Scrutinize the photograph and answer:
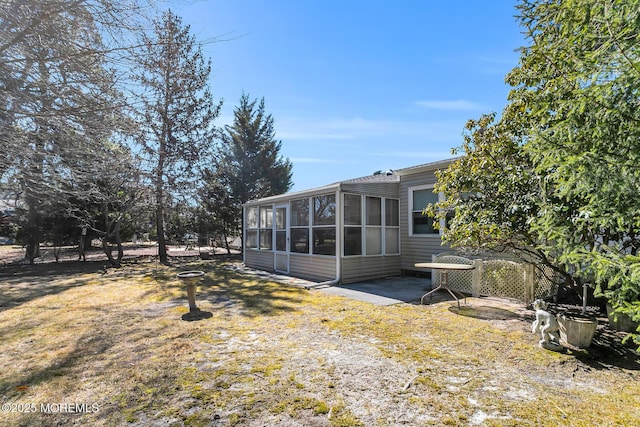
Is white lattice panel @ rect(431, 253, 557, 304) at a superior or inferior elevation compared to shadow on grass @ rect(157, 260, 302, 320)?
superior

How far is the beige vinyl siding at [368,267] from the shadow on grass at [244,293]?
1554 mm

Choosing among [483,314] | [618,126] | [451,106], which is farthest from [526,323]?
[451,106]

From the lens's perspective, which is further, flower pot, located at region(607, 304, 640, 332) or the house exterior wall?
the house exterior wall

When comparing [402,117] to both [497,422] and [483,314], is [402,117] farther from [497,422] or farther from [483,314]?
[497,422]

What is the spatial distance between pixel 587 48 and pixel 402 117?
9.88 meters

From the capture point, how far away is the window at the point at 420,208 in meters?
8.98

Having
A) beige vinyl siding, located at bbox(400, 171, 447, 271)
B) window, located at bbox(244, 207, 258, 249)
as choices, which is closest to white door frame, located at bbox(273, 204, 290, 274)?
window, located at bbox(244, 207, 258, 249)

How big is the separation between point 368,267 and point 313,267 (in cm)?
162

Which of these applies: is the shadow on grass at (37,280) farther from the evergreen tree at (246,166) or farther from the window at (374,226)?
the window at (374,226)

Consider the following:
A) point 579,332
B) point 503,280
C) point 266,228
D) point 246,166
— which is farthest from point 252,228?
point 579,332

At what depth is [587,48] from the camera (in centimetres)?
297

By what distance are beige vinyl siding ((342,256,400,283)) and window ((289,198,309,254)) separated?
158 cm

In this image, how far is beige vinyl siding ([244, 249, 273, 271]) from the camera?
11509mm

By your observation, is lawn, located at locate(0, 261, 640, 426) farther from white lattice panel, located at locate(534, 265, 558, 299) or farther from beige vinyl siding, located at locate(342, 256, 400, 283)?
beige vinyl siding, located at locate(342, 256, 400, 283)
